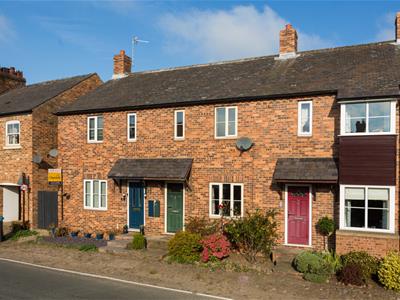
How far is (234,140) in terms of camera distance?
15.8 m

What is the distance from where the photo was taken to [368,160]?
12695 mm

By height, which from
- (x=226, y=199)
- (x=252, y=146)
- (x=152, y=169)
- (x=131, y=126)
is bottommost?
(x=226, y=199)

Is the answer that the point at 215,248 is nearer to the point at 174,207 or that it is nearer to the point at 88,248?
the point at 174,207

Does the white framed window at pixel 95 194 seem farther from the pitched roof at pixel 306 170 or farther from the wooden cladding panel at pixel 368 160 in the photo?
the wooden cladding panel at pixel 368 160

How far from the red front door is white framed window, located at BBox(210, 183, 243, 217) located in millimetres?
1993

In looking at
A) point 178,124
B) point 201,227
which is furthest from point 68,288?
point 178,124

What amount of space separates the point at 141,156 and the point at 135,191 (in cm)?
165

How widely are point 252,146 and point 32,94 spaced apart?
1571cm

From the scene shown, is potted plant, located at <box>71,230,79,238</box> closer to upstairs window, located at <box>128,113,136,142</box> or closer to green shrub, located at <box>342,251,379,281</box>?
upstairs window, located at <box>128,113,136,142</box>

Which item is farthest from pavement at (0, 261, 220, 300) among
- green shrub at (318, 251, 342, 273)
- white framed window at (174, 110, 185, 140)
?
white framed window at (174, 110, 185, 140)

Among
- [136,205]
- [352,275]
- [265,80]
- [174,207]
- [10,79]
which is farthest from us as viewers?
[10,79]

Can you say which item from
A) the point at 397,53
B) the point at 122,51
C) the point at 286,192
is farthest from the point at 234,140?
the point at 122,51

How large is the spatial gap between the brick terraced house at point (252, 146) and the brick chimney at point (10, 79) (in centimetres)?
1000

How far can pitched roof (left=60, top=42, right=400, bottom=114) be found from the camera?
14016 mm
